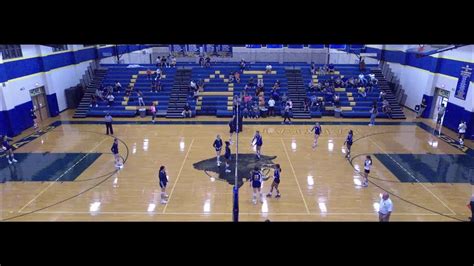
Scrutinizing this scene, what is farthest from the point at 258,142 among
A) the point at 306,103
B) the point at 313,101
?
the point at 313,101

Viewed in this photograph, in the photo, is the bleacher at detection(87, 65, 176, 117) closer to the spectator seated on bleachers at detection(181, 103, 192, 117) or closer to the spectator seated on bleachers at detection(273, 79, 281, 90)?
the spectator seated on bleachers at detection(181, 103, 192, 117)

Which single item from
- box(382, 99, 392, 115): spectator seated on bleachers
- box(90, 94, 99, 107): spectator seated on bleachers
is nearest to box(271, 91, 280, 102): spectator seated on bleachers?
box(382, 99, 392, 115): spectator seated on bleachers

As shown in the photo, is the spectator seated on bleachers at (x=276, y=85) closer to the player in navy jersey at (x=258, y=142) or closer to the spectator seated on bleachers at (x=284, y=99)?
the spectator seated on bleachers at (x=284, y=99)

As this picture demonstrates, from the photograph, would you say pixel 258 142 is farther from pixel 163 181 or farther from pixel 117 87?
pixel 117 87

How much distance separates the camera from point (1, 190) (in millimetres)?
13164

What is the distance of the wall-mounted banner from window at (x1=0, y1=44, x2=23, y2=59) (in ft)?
89.4

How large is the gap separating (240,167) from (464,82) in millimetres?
15287

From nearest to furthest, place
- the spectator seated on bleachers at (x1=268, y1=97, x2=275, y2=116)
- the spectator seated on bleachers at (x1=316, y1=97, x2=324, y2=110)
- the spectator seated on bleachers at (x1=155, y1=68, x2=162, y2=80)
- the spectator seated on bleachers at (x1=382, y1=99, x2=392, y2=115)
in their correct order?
1. the spectator seated on bleachers at (x1=382, y1=99, x2=392, y2=115)
2. the spectator seated on bleachers at (x1=268, y1=97, x2=275, y2=116)
3. the spectator seated on bleachers at (x1=316, y1=97, x2=324, y2=110)
4. the spectator seated on bleachers at (x1=155, y1=68, x2=162, y2=80)

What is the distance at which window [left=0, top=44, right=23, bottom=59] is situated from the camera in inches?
790
